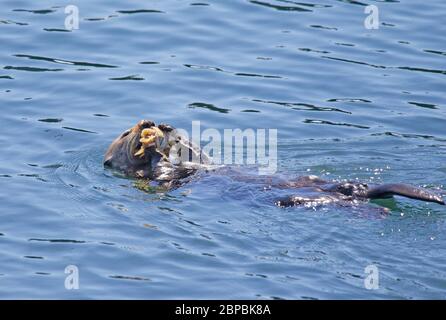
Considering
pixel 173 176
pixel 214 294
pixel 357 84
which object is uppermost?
pixel 357 84

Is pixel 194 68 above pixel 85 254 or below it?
above

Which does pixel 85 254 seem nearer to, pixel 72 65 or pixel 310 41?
pixel 72 65

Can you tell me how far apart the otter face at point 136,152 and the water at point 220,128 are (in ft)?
0.58

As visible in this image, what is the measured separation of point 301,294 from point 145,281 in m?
1.16

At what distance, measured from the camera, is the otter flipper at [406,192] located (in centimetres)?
834

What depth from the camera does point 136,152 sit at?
10.0 meters

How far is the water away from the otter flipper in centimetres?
22

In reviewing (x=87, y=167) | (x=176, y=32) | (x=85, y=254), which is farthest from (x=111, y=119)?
(x=85, y=254)

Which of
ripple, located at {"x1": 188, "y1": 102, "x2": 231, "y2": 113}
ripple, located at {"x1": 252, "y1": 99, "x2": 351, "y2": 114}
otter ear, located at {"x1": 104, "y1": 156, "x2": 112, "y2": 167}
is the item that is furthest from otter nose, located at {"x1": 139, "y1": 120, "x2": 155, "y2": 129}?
ripple, located at {"x1": 252, "y1": 99, "x2": 351, "y2": 114}

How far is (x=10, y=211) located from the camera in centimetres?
927

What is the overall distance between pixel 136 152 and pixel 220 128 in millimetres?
1440

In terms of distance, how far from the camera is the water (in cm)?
792

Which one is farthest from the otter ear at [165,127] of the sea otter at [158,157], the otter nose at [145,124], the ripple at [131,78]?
the ripple at [131,78]

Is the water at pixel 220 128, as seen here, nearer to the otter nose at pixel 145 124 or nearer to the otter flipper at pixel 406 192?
the otter flipper at pixel 406 192
